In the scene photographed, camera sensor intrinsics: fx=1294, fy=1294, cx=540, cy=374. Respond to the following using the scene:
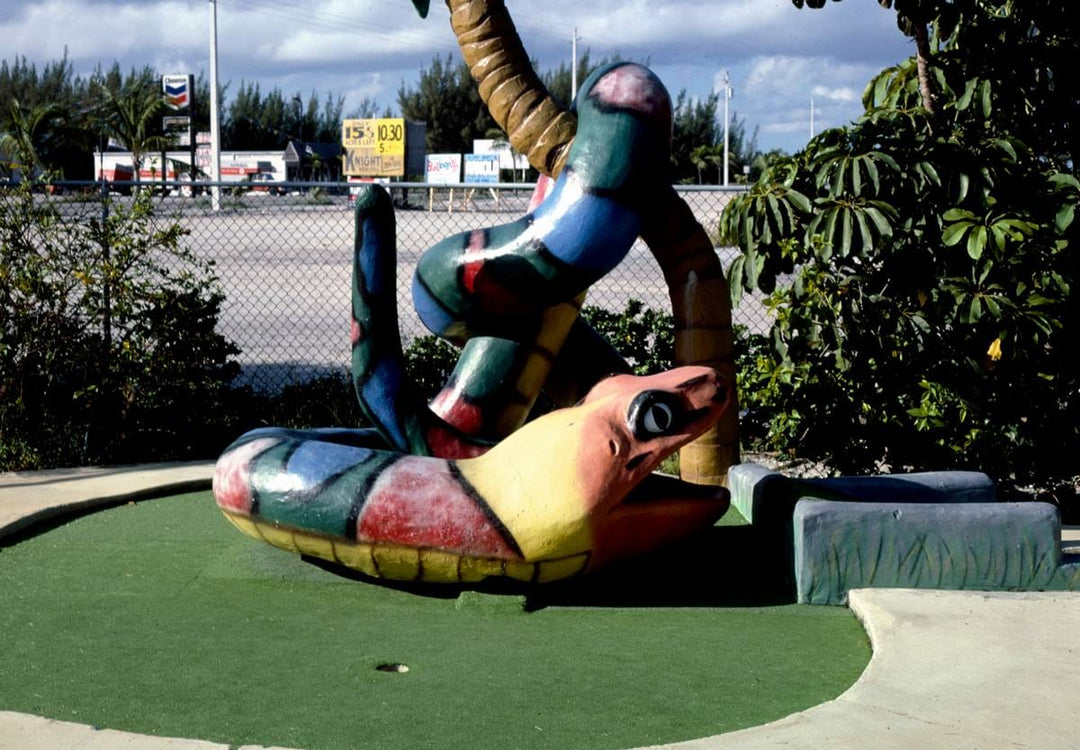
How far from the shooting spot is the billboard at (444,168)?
6197cm

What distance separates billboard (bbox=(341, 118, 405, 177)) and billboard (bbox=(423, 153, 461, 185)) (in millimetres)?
1422

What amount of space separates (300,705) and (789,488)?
2538 millimetres

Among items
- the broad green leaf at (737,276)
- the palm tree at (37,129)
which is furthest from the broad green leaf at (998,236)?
the palm tree at (37,129)

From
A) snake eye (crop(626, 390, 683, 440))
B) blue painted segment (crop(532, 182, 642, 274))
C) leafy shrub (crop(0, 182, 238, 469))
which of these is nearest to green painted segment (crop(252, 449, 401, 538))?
snake eye (crop(626, 390, 683, 440))

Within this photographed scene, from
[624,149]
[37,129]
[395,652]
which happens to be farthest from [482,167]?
[395,652]

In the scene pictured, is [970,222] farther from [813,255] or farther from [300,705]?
[300,705]

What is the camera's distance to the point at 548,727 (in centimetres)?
393

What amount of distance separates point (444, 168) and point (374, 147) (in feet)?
14.8

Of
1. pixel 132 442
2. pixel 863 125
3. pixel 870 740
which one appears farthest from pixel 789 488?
pixel 132 442

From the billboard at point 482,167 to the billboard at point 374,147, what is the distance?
4.65 m

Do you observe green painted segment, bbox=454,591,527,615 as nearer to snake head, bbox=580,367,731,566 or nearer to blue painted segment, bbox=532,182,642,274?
snake head, bbox=580,367,731,566

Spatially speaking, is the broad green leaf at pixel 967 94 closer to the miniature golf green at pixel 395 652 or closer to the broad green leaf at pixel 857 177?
the broad green leaf at pixel 857 177

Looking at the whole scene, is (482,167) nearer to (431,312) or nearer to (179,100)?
(179,100)

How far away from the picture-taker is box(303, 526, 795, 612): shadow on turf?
536cm
